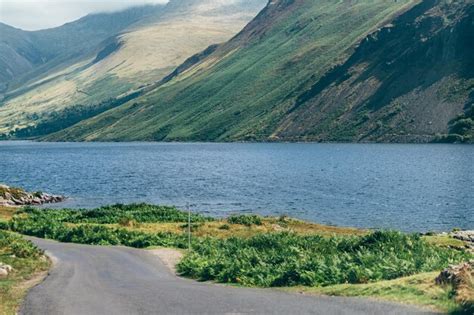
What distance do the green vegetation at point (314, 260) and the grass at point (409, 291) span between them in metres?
2.17

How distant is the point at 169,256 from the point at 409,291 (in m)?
25.2

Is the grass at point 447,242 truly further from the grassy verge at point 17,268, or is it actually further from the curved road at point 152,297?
the grassy verge at point 17,268

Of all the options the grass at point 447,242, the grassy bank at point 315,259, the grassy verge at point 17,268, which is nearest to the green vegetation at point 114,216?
the grassy bank at point 315,259

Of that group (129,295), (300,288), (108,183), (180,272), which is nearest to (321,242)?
(180,272)

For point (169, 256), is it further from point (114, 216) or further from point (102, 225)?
point (114, 216)

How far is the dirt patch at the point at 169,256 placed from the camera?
1686 inches

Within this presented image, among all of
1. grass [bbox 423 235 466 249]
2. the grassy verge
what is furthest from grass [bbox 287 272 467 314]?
grass [bbox 423 235 466 249]

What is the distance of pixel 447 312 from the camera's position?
2205cm

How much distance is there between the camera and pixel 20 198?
120875 mm

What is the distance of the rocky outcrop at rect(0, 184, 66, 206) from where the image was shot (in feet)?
383

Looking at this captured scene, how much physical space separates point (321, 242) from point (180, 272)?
12073 mm

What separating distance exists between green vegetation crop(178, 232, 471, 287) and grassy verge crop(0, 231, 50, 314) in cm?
999

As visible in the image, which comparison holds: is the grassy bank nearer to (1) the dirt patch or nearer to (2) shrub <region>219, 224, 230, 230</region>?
(1) the dirt patch

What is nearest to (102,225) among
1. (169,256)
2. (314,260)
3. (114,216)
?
(114,216)
